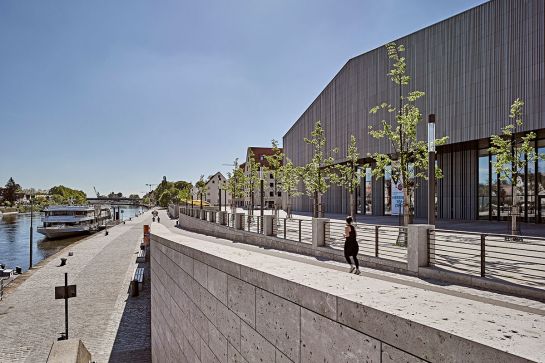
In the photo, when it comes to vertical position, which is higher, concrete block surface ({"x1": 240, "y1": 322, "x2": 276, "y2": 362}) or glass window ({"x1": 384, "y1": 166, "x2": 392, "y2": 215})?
glass window ({"x1": 384, "y1": 166, "x2": 392, "y2": 215})

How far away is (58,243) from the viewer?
65875 millimetres

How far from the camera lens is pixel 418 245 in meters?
10.2

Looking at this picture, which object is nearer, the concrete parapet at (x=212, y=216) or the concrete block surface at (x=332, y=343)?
the concrete block surface at (x=332, y=343)

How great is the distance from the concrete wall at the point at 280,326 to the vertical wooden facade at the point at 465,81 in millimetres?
24001

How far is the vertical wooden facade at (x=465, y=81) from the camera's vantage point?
24.4m

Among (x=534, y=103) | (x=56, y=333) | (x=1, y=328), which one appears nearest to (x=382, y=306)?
(x=56, y=333)

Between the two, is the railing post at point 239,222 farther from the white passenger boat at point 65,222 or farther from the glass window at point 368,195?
the white passenger boat at point 65,222

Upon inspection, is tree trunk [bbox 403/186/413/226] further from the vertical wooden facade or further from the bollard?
the bollard

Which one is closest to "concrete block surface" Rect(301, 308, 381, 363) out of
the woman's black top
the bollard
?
the woman's black top

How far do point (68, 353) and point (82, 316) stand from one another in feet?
33.3

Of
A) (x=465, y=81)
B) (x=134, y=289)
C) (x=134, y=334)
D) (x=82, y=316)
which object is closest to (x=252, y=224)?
(x=134, y=334)

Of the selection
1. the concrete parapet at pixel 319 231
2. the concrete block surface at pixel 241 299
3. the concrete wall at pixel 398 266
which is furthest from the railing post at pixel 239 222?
the concrete block surface at pixel 241 299

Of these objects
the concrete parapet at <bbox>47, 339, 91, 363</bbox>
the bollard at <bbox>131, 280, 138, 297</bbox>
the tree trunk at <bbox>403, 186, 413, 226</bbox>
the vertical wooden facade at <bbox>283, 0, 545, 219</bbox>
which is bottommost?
the bollard at <bbox>131, 280, 138, 297</bbox>

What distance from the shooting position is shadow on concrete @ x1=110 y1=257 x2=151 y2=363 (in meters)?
16.9
